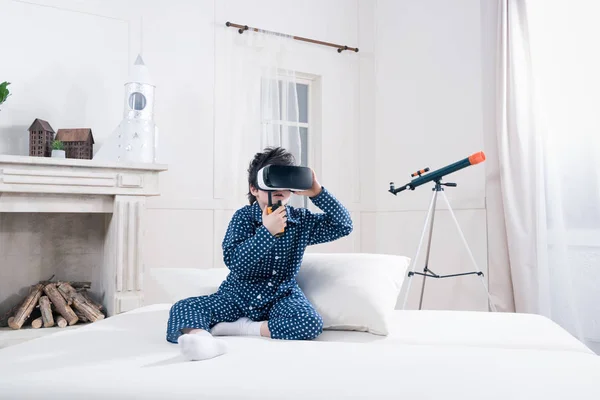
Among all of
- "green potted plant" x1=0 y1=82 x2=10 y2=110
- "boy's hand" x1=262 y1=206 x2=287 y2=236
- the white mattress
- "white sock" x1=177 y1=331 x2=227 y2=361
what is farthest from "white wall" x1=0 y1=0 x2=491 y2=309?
"white sock" x1=177 y1=331 x2=227 y2=361

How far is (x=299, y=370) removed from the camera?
1.00m

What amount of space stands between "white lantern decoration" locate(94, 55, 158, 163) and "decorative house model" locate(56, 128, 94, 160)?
0.06 meters

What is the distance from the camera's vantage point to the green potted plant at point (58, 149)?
264 cm

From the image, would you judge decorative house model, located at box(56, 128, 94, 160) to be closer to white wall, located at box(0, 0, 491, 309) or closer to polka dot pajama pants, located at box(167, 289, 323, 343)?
white wall, located at box(0, 0, 491, 309)

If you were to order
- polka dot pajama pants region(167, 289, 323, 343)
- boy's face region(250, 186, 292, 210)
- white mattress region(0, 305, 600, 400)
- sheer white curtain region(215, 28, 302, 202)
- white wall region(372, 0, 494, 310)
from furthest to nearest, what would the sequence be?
sheer white curtain region(215, 28, 302, 202) < white wall region(372, 0, 494, 310) < boy's face region(250, 186, 292, 210) < polka dot pajama pants region(167, 289, 323, 343) < white mattress region(0, 305, 600, 400)

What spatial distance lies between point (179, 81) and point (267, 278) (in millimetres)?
2078

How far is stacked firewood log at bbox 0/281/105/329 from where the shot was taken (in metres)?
2.62

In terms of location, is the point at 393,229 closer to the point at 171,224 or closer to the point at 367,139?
the point at 367,139

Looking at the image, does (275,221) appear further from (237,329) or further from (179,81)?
(179,81)

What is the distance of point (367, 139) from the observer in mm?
3979

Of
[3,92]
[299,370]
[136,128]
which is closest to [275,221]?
[299,370]

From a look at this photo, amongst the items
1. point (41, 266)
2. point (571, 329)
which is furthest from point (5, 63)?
point (571, 329)

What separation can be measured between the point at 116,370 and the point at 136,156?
1.88 m

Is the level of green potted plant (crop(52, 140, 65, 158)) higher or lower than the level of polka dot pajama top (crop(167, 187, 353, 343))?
higher
